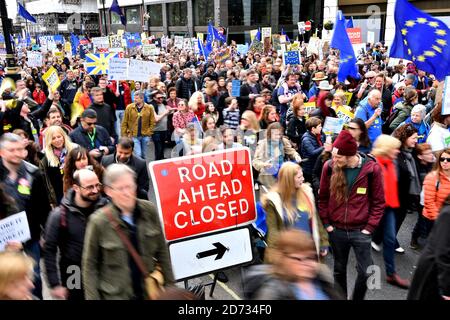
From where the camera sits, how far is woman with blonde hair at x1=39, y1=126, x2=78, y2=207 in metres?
5.29

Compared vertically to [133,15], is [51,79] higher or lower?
lower

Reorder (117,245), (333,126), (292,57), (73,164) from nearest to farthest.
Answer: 1. (117,245)
2. (73,164)
3. (333,126)
4. (292,57)

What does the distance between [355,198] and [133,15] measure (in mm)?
60029

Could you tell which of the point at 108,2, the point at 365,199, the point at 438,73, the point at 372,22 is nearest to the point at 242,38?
the point at 372,22

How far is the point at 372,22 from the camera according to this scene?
1240 inches

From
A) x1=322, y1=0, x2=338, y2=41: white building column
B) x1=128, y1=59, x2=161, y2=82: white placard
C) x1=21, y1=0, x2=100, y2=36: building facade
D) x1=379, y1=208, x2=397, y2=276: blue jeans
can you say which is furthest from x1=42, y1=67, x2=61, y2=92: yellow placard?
x1=21, y1=0, x2=100, y2=36: building facade

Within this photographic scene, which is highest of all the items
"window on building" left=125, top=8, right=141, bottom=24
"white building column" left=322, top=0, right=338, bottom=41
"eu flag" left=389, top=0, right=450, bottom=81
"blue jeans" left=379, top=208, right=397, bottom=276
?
"window on building" left=125, top=8, right=141, bottom=24

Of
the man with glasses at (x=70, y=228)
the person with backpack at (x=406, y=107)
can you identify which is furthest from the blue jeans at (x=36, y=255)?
the person with backpack at (x=406, y=107)

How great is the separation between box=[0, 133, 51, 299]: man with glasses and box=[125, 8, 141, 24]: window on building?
2237 inches

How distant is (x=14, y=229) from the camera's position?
12.1ft

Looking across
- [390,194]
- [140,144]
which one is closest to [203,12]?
[140,144]

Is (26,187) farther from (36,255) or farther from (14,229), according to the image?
(36,255)

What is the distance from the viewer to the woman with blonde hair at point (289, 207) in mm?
3814

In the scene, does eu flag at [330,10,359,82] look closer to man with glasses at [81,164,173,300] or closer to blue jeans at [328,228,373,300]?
blue jeans at [328,228,373,300]
